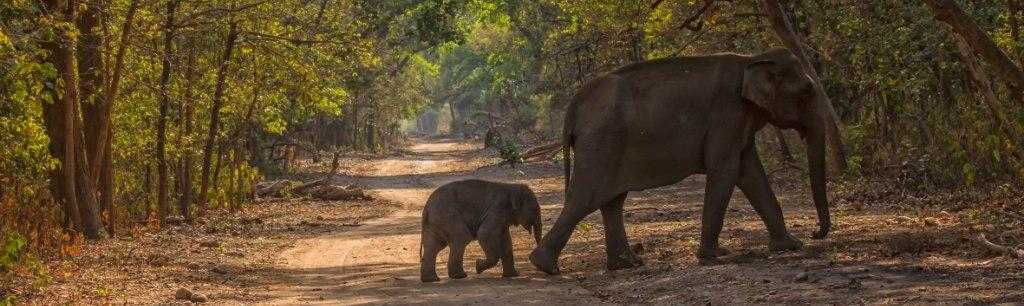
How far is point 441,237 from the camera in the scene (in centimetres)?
1274

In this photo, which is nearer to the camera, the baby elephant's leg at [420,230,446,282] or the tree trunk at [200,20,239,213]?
the baby elephant's leg at [420,230,446,282]

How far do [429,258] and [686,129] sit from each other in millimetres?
2771

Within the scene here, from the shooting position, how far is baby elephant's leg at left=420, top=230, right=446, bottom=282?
1258 centimetres

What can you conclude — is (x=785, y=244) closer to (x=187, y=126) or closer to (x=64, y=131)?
(x=64, y=131)

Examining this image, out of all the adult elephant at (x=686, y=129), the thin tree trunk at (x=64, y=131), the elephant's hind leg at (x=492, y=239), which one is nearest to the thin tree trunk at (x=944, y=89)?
the adult elephant at (x=686, y=129)

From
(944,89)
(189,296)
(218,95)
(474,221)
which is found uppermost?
(218,95)

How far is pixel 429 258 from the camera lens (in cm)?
1259

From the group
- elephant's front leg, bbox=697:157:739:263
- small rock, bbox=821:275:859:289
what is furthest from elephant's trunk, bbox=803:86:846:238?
small rock, bbox=821:275:859:289

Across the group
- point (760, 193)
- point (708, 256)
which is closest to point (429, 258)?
point (708, 256)

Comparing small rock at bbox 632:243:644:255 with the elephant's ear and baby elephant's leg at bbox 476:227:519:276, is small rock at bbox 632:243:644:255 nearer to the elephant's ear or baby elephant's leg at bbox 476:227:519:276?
baby elephant's leg at bbox 476:227:519:276

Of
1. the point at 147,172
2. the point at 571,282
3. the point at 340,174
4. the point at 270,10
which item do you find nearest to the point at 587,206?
the point at 571,282

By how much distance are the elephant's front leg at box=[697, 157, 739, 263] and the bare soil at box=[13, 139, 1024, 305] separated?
10.2 inches

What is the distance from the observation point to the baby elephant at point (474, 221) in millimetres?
12484

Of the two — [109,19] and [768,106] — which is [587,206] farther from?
[109,19]
